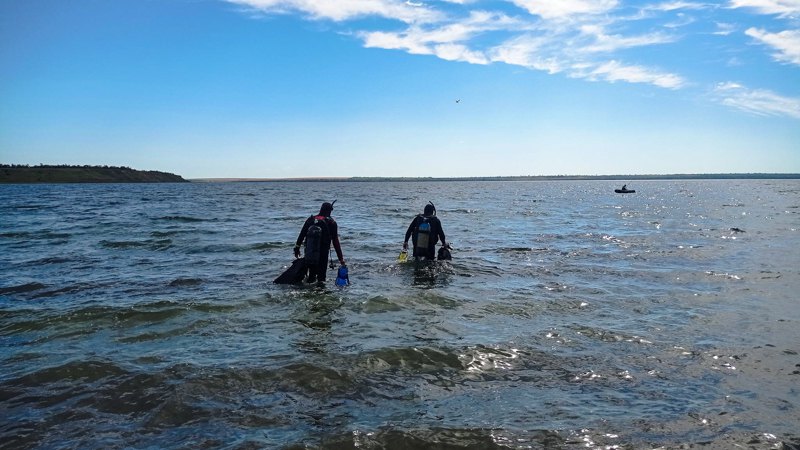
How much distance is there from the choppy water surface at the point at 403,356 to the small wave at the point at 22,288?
47mm

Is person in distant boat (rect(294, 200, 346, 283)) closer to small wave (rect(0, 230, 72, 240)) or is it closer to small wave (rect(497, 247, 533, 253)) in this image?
small wave (rect(497, 247, 533, 253))

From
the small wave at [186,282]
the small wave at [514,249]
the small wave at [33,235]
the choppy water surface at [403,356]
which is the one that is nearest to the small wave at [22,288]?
the choppy water surface at [403,356]

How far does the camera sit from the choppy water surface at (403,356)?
5.20 m

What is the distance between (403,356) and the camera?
746 centimetres

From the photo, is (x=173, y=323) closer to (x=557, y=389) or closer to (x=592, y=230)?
(x=557, y=389)

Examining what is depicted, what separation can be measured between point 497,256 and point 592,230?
11984 mm

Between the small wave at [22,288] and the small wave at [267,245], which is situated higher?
the small wave at [267,245]

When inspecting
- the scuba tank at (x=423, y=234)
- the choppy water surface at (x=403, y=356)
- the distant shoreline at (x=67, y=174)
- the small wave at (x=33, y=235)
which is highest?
the distant shoreline at (x=67, y=174)

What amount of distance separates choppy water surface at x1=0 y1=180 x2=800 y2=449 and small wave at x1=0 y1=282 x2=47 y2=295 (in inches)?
1.8

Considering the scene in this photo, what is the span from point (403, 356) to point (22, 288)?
33.2 ft

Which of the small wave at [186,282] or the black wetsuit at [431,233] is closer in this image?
the small wave at [186,282]

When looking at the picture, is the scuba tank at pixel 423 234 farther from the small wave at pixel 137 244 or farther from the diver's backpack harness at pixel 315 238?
the small wave at pixel 137 244

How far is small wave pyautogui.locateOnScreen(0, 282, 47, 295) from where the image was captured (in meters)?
11.9

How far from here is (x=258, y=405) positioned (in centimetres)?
578
